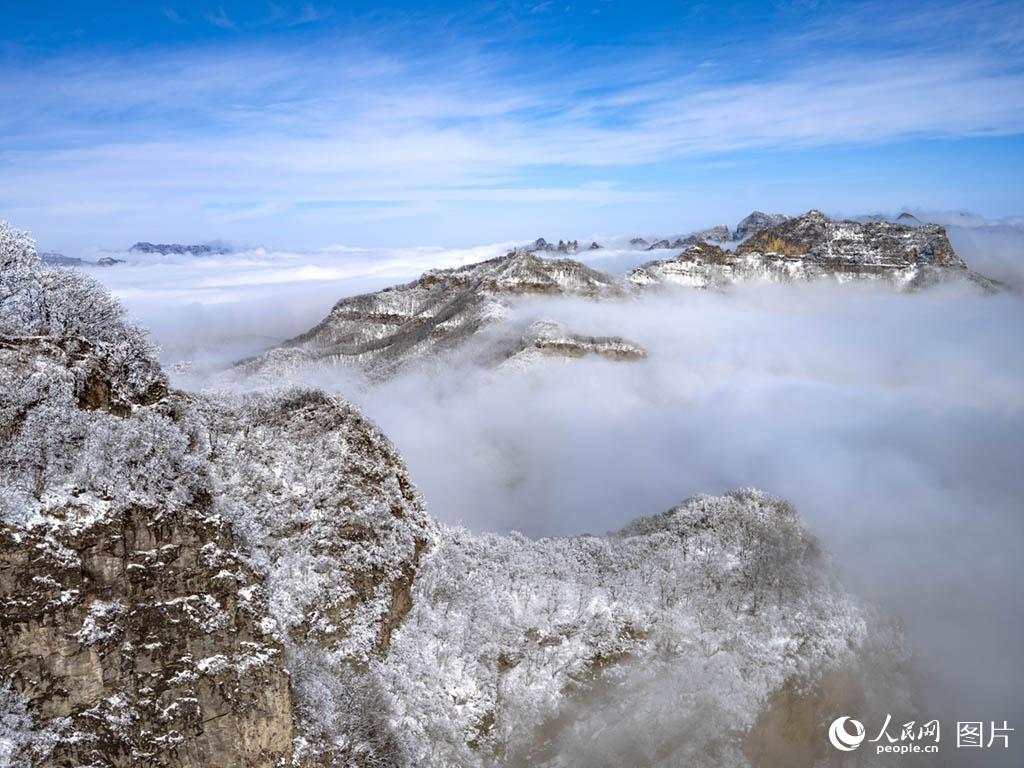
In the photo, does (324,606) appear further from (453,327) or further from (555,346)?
(453,327)

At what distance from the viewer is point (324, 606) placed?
35906 mm

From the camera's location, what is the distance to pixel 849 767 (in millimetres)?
44125

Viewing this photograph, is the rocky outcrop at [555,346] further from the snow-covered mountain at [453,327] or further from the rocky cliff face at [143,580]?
the rocky cliff face at [143,580]

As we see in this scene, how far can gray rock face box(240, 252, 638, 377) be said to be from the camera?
160 metres

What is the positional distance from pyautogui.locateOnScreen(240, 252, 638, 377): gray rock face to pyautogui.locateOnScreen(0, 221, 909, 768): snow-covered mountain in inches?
4234

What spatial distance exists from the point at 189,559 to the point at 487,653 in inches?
818

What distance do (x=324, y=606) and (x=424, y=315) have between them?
15000 cm

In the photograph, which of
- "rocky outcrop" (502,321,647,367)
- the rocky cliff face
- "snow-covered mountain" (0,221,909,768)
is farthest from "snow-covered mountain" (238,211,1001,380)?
the rocky cliff face

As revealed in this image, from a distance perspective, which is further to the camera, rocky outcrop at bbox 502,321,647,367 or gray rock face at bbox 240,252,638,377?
gray rock face at bbox 240,252,638,377

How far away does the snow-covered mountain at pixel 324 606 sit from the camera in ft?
77.5

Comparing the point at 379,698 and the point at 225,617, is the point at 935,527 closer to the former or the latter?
the point at 379,698

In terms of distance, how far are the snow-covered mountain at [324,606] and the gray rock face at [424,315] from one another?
10753cm

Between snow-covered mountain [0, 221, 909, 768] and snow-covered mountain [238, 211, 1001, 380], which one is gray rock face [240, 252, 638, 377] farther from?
snow-covered mountain [0, 221, 909, 768]

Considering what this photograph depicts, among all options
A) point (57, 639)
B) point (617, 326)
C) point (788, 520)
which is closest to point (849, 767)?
point (788, 520)
